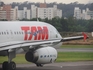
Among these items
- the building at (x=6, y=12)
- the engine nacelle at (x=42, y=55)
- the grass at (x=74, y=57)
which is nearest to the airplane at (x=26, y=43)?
the engine nacelle at (x=42, y=55)

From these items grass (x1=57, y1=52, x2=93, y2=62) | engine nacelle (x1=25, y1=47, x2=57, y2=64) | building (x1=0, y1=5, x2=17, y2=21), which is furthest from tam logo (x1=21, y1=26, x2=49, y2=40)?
building (x1=0, y1=5, x2=17, y2=21)

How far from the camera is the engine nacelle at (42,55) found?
33156 millimetres

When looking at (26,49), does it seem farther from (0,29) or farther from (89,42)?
(89,42)

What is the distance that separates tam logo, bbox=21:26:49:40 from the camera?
35406mm

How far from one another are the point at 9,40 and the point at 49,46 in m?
3.27

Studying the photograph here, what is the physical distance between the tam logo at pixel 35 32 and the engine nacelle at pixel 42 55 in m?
2.02

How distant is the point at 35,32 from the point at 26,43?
3329 millimetres

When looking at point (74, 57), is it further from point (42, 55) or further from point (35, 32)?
point (42, 55)

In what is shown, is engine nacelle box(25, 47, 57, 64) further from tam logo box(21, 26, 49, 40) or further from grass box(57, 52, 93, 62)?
grass box(57, 52, 93, 62)

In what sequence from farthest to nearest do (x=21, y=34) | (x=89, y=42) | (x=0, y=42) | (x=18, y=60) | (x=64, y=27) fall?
(x=64, y=27) < (x=89, y=42) < (x=18, y=60) < (x=21, y=34) < (x=0, y=42)

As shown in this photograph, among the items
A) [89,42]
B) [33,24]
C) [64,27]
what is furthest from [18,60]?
[64,27]

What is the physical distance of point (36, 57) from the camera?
109 ft

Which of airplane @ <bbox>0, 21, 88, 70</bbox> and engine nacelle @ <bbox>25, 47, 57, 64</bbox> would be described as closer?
airplane @ <bbox>0, 21, 88, 70</bbox>

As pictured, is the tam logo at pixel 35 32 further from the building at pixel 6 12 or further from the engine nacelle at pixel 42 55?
the building at pixel 6 12
